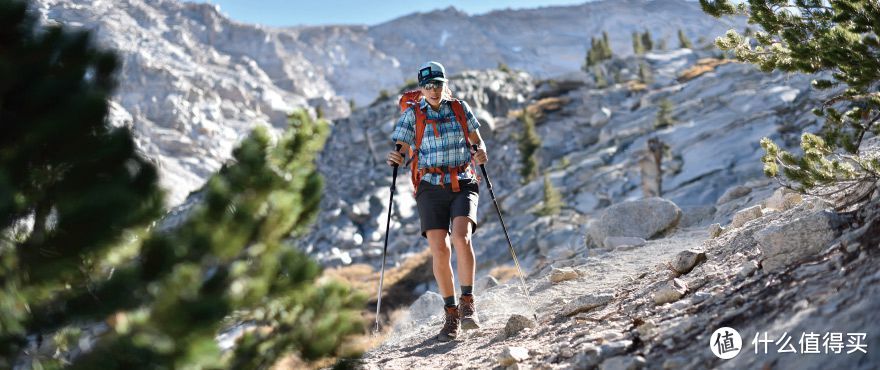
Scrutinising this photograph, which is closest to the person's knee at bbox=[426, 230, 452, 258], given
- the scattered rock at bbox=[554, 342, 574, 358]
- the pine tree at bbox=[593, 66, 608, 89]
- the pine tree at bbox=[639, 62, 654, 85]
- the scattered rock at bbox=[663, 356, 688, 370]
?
the scattered rock at bbox=[554, 342, 574, 358]

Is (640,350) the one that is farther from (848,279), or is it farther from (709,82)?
(709,82)

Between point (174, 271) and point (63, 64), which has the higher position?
point (63, 64)

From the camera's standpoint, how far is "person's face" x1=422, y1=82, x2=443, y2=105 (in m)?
5.31

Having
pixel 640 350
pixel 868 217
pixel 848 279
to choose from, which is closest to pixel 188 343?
pixel 640 350

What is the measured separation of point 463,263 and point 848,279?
2.96 m

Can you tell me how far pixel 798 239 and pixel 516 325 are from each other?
219 cm

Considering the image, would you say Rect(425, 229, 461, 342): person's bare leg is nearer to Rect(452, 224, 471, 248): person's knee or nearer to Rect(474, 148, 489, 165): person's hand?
Rect(452, 224, 471, 248): person's knee

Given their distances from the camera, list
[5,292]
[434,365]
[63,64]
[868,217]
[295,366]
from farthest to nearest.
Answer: [434,365] → [868,217] → [295,366] → [63,64] → [5,292]

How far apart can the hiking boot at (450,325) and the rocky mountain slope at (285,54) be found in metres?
82.3

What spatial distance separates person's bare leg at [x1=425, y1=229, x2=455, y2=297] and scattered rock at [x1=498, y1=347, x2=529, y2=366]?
135cm

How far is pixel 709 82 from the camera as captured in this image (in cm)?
4309

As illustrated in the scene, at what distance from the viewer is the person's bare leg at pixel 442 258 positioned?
5320mm

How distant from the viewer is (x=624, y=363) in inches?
127

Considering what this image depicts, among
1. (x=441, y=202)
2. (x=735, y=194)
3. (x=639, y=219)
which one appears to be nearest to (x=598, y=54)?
(x=735, y=194)
